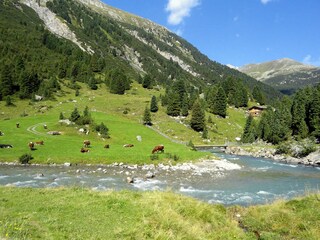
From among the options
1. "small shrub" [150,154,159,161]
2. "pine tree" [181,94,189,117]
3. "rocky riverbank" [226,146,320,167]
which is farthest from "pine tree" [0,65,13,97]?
"small shrub" [150,154,159,161]

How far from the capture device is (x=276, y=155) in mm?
79438

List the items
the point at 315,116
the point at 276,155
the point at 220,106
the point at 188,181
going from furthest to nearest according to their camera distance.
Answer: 1. the point at 220,106
2. the point at 315,116
3. the point at 276,155
4. the point at 188,181

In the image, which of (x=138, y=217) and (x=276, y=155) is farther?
(x=276, y=155)

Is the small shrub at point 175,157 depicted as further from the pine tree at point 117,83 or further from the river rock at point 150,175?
the pine tree at point 117,83

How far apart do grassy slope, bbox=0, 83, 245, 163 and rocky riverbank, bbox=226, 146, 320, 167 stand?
16.1 metres

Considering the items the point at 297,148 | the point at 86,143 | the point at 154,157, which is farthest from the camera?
the point at 297,148

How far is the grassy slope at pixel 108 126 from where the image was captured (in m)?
53.3

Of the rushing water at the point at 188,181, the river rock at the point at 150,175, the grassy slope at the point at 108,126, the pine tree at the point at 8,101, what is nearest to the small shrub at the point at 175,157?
the grassy slope at the point at 108,126

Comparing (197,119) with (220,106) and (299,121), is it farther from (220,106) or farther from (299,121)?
(299,121)

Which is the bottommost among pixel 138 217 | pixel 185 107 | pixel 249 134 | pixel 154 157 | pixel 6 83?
pixel 154 157

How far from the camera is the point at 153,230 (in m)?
14.8

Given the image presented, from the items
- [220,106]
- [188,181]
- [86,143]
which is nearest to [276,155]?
[188,181]

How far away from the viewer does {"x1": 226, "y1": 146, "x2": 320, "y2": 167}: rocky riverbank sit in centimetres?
6838

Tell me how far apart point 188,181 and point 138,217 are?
26542mm
